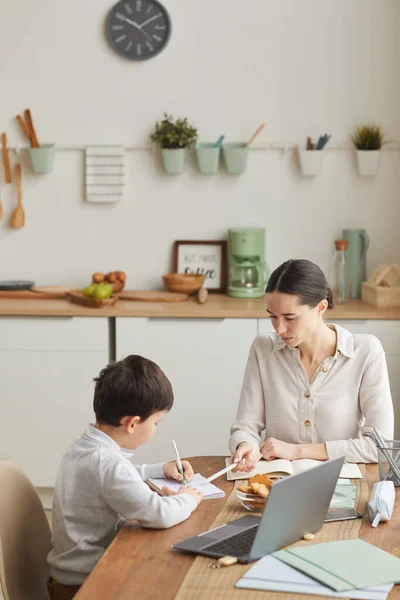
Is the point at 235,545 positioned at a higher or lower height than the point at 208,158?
lower

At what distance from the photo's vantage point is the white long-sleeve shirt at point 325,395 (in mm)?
2506

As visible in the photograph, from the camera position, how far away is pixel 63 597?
2037mm

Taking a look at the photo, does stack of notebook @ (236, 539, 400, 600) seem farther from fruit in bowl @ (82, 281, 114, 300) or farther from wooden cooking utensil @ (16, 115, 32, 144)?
wooden cooking utensil @ (16, 115, 32, 144)

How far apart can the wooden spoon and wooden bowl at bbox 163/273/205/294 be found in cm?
75

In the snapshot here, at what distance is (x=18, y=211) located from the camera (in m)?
4.38

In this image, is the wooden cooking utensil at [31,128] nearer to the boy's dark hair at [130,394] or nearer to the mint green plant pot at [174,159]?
the mint green plant pot at [174,159]

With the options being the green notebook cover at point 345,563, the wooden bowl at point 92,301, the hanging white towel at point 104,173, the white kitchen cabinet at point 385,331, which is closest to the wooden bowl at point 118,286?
the wooden bowl at point 92,301

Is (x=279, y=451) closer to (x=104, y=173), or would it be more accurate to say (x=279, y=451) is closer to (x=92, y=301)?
(x=92, y=301)

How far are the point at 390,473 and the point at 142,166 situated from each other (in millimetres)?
2573

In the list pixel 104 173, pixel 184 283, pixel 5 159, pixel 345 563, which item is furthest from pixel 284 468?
pixel 5 159

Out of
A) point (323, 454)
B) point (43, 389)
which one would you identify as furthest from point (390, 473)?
point (43, 389)

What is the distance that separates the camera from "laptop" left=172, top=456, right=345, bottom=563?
1.63 metres

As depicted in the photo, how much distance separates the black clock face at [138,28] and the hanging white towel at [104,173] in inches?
17.9

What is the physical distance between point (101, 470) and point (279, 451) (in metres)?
0.57
